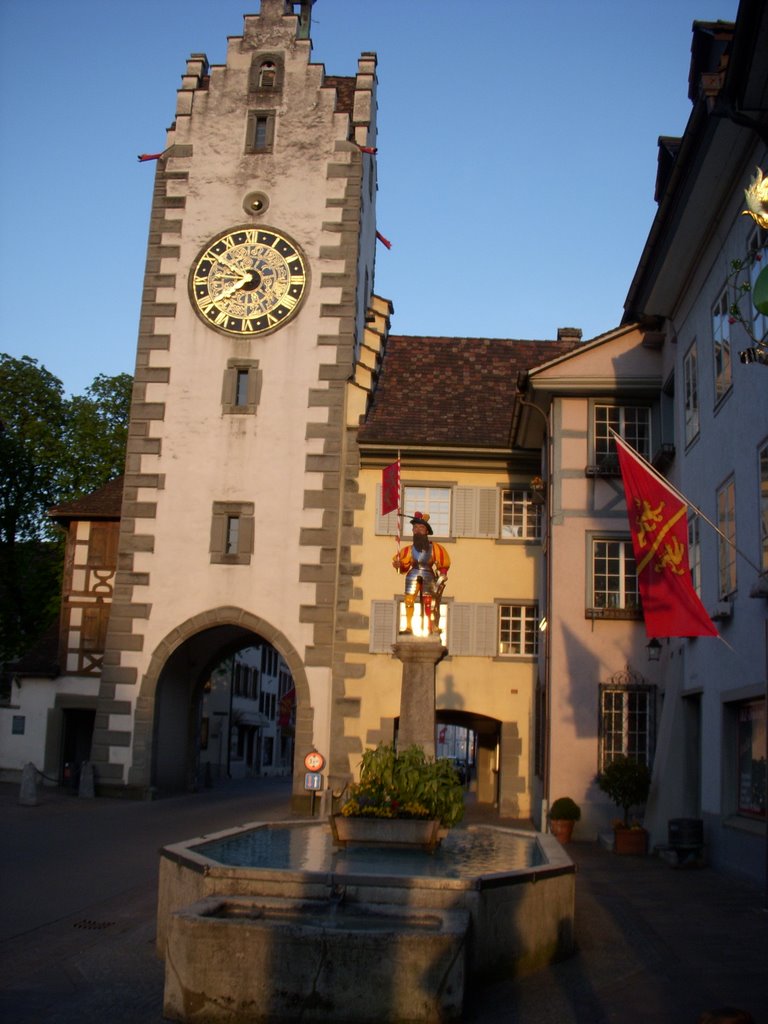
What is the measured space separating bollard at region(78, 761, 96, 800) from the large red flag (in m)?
17.3

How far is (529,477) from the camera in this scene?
96.4 feet

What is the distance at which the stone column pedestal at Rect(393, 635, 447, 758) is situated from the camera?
1571cm

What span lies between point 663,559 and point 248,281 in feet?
58.8

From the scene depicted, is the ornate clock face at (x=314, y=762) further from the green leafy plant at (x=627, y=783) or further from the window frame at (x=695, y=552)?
the window frame at (x=695, y=552)

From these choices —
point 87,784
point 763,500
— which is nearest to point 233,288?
point 87,784

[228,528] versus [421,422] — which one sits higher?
[421,422]

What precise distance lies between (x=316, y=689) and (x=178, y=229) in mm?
12495

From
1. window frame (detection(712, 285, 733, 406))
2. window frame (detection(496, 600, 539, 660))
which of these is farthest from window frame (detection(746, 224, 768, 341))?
window frame (detection(496, 600, 539, 660))

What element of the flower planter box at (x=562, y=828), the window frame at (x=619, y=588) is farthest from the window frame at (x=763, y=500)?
the flower planter box at (x=562, y=828)

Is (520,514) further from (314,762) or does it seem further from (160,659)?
(160,659)

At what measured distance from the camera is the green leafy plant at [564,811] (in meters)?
22.4

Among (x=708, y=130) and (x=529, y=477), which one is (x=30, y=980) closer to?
(x=708, y=130)

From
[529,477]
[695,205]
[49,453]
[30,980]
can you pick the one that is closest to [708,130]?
[695,205]

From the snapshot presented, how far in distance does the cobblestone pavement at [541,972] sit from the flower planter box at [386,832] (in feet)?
6.07
